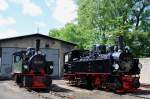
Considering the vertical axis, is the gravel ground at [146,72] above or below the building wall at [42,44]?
below

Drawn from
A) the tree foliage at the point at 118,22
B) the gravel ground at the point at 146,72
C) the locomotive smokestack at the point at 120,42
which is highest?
the tree foliage at the point at 118,22

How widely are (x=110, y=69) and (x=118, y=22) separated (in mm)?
21262

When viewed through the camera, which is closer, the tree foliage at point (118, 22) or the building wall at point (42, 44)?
the building wall at point (42, 44)

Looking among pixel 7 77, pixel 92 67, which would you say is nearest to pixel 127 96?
pixel 92 67

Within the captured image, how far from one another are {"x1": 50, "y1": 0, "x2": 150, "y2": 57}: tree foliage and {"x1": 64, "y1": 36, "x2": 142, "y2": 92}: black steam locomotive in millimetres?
15553

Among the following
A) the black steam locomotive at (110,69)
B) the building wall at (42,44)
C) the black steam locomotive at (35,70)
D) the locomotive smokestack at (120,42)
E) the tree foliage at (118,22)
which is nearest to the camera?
the black steam locomotive at (110,69)

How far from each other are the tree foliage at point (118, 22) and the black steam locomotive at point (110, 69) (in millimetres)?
15553

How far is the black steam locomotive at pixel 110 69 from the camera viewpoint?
22.9 metres

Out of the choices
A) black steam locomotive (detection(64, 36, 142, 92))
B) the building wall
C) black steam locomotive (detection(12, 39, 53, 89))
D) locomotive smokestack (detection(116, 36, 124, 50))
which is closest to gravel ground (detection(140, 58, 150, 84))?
black steam locomotive (detection(64, 36, 142, 92))

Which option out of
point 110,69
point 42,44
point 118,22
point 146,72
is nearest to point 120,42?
point 110,69

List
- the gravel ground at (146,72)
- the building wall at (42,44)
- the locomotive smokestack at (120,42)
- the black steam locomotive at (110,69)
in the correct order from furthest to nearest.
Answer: the building wall at (42,44) < the gravel ground at (146,72) < the locomotive smokestack at (120,42) < the black steam locomotive at (110,69)

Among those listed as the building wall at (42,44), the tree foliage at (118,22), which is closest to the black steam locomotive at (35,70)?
the building wall at (42,44)

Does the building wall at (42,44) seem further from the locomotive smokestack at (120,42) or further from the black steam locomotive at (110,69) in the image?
the locomotive smokestack at (120,42)

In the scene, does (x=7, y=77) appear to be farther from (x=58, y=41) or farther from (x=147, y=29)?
(x=147, y=29)
